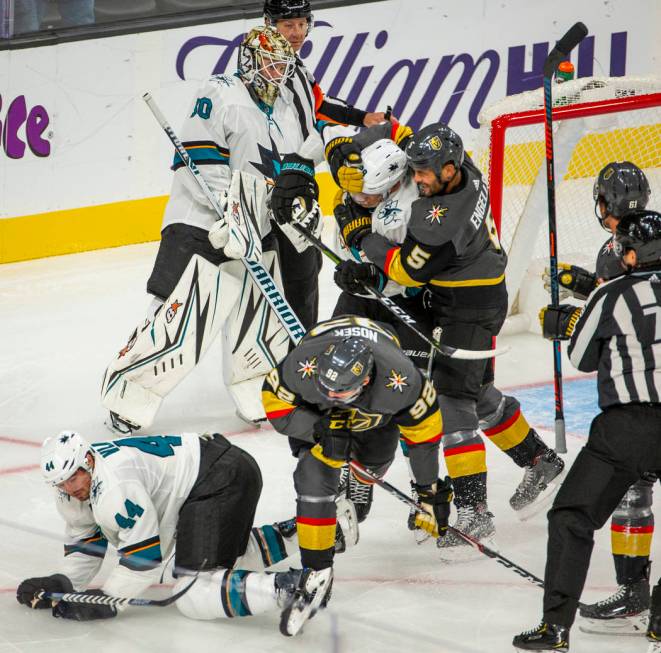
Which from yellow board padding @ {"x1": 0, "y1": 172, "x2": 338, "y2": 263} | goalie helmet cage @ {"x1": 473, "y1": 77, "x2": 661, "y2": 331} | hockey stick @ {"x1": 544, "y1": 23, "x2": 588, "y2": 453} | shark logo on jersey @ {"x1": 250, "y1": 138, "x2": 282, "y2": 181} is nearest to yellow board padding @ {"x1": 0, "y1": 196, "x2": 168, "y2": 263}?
yellow board padding @ {"x1": 0, "y1": 172, "x2": 338, "y2": 263}

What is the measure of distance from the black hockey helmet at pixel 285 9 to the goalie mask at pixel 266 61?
0.32 m

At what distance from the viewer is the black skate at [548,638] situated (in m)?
3.22

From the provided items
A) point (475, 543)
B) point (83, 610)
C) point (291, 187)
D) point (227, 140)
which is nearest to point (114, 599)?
point (83, 610)

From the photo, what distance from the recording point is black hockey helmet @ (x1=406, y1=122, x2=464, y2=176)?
3.84m

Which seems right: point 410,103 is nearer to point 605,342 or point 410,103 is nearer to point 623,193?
point 623,193

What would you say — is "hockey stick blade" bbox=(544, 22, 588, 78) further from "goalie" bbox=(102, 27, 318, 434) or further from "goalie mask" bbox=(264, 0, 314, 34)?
"goalie mask" bbox=(264, 0, 314, 34)

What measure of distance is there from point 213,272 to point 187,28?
2684 mm

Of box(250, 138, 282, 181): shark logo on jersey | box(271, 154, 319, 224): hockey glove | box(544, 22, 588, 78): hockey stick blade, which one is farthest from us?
box(250, 138, 282, 181): shark logo on jersey

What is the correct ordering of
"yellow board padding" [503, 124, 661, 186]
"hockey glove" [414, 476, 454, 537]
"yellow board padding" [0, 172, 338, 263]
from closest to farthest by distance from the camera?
1. "hockey glove" [414, 476, 454, 537]
2. "yellow board padding" [503, 124, 661, 186]
3. "yellow board padding" [0, 172, 338, 263]

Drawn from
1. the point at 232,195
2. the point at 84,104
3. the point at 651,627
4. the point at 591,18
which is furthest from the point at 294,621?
the point at 591,18

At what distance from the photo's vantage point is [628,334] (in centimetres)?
326

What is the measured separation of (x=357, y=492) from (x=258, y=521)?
344mm

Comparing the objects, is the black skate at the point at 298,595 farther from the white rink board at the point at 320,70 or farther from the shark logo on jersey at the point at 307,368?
the white rink board at the point at 320,70

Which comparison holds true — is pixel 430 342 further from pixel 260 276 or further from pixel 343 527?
pixel 260 276
